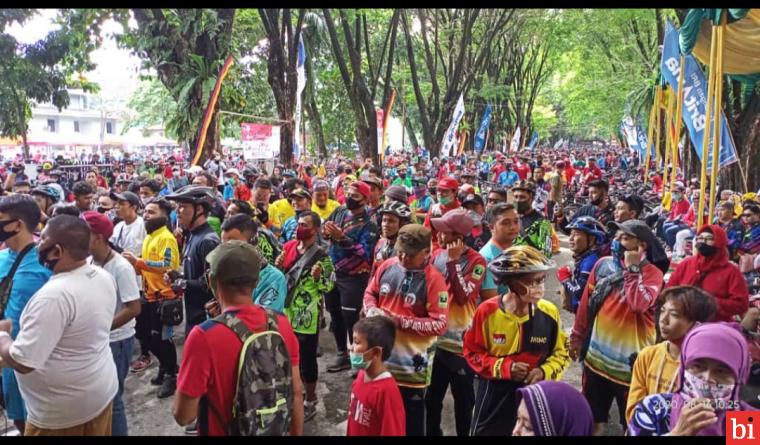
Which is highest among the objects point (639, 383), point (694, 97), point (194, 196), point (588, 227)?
point (694, 97)

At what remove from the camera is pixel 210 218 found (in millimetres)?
6059

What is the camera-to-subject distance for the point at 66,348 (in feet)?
9.25

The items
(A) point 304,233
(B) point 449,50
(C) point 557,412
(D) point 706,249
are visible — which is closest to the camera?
(C) point 557,412

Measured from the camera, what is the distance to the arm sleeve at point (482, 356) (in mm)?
2957

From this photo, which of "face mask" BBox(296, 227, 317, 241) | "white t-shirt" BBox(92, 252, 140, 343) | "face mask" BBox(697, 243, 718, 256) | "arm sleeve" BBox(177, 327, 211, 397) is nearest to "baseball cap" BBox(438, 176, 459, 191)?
"face mask" BBox(296, 227, 317, 241)

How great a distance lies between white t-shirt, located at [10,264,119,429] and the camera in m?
2.67

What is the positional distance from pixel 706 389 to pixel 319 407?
11.1ft

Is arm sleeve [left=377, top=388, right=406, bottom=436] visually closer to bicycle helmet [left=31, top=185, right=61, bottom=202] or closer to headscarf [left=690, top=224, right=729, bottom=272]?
headscarf [left=690, top=224, right=729, bottom=272]

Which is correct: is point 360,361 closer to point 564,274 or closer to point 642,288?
point 642,288

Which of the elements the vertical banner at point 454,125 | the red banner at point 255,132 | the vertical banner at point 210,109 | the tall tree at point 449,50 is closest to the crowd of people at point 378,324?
the vertical banner at point 210,109

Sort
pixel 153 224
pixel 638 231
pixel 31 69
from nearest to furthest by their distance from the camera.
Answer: pixel 638 231
pixel 153 224
pixel 31 69

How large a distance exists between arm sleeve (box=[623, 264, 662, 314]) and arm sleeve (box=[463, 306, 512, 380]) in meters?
1.07

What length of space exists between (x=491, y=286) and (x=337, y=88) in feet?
80.8

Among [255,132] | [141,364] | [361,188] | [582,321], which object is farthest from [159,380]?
[255,132]
